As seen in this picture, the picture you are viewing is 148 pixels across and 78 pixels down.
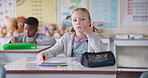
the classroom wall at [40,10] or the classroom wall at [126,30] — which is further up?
the classroom wall at [40,10]

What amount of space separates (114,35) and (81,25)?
2.80 meters

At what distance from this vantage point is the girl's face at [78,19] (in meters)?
1.90

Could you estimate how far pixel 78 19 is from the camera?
1.93m

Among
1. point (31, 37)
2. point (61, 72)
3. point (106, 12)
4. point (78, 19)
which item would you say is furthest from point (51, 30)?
point (61, 72)

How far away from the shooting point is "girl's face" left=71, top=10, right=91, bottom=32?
6.22ft

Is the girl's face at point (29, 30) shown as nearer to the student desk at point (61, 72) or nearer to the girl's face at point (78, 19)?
the girl's face at point (78, 19)

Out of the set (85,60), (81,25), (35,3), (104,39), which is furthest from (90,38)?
(35,3)

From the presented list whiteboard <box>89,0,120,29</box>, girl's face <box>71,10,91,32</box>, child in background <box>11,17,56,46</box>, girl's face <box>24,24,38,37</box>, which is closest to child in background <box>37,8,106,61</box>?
girl's face <box>71,10,91,32</box>

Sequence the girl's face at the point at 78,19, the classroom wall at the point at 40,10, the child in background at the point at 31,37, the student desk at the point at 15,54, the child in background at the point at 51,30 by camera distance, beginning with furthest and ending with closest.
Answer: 1. the classroom wall at the point at 40,10
2. the child in background at the point at 51,30
3. the child in background at the point at 31,37
4. the student desk at the point at 15,54
5. the girl's face at the point at 78,19

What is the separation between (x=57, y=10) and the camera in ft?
15.2

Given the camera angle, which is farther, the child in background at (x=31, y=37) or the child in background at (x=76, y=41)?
the child in background at (x=31, y=37)

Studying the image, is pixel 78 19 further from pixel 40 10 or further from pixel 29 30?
pixel 40 10

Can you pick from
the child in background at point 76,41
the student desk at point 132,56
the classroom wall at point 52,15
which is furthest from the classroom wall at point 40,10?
the child in background at point 76,41

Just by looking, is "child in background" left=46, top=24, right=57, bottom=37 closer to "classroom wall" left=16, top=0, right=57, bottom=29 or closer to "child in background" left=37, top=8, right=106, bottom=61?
"classroom wall" left=16, top=0, right=57, bottom=29
